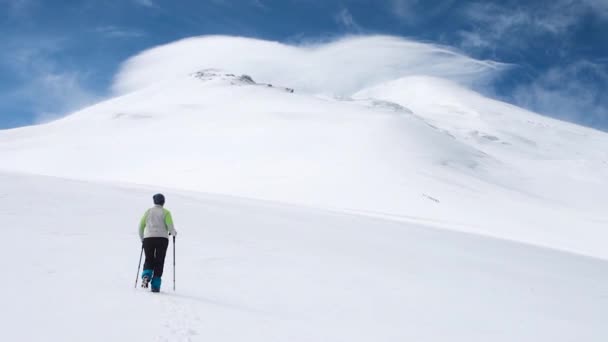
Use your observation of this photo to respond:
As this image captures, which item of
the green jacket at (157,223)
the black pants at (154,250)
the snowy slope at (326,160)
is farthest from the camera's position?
the snowy slope at (326,160)

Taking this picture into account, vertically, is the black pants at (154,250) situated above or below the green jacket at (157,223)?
below

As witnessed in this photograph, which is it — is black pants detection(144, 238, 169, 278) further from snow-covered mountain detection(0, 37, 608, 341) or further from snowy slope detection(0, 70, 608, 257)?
snowy slope detection(0, 70, 608, 257)

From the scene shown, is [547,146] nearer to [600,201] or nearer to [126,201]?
[600,201]

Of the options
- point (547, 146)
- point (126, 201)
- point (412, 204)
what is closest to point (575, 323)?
point (126, 201)

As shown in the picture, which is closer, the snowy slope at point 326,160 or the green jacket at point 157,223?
the green jacket at point 157,223

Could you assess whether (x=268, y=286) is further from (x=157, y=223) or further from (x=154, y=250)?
(x=157, y=223)

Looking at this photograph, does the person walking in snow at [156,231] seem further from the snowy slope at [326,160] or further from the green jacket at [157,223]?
the snowy slope at [326,160]

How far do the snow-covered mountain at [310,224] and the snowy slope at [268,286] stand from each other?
0.23ft

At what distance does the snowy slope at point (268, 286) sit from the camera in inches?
265

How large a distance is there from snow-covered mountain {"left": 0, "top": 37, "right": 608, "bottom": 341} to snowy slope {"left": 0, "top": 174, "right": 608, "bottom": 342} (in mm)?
69

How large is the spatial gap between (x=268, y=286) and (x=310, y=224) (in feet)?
39.5

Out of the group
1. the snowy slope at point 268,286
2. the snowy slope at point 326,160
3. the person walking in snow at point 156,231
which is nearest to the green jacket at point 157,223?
the person walking in snow at point 156,231

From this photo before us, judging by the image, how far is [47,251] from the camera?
10367 mm

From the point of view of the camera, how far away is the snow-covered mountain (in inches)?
338
